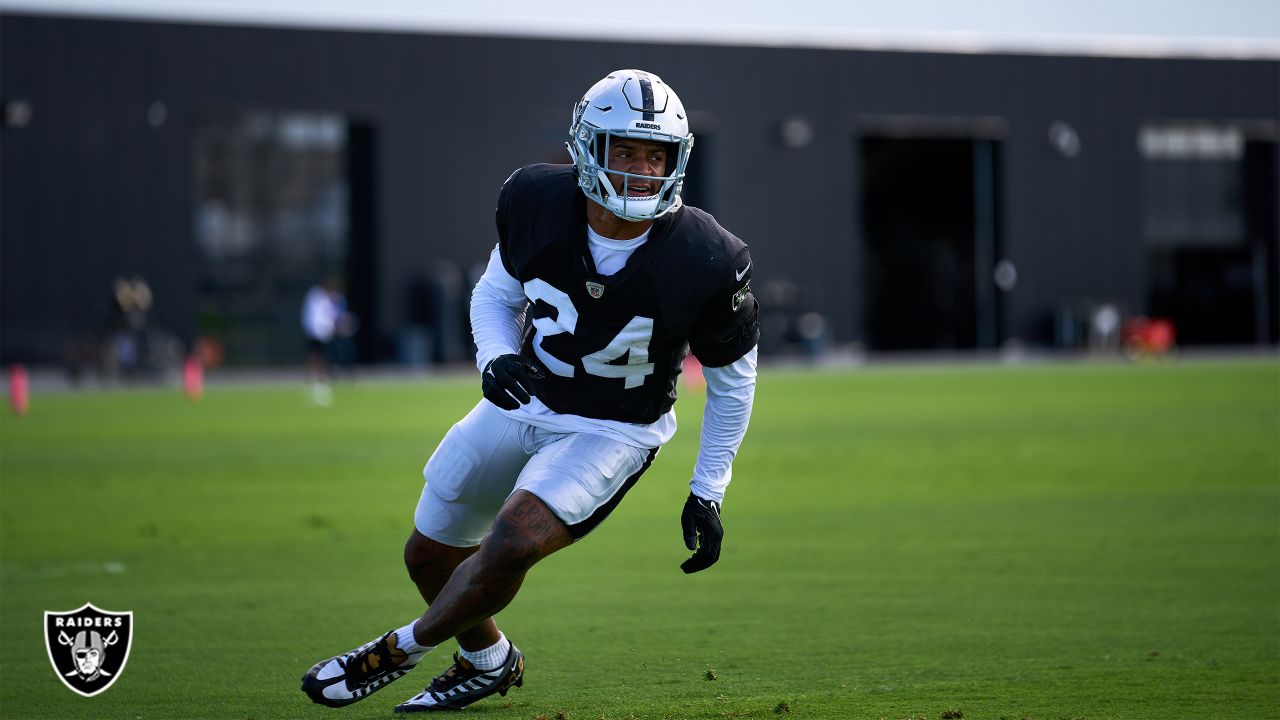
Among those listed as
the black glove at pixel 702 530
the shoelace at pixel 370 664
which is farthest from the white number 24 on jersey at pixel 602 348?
the shoelace at pixel 370 664

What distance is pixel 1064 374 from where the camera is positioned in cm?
3309

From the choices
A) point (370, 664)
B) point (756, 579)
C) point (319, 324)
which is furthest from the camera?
point (319, 324)

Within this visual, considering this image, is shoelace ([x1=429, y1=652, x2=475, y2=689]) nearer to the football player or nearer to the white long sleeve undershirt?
the football player

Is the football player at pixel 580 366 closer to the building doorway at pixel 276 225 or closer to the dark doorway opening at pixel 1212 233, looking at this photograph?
the building doorway at pixel 276 225

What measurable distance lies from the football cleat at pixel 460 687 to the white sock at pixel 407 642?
42 cm

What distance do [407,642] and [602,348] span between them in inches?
47.5

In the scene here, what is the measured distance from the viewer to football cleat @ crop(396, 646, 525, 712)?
5.80 meters

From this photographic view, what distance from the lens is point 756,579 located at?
28.3 feet

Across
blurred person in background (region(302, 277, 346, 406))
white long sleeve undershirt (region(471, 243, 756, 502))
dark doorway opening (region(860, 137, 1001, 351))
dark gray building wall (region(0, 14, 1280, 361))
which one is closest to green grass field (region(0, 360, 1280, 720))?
white long sleeve undershirt (region(471, 243, 756, 502))

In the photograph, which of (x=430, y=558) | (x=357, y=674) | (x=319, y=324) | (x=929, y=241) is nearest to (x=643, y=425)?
(x=430, y=558)

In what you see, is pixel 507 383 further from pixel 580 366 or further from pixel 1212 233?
pixel 1212 233

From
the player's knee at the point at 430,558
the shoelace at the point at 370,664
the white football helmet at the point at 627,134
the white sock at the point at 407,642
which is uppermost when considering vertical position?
the white football helmet at the point at 627,134

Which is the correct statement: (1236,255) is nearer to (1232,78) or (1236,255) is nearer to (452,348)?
(1232,78)

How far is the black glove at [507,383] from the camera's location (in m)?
5.20
